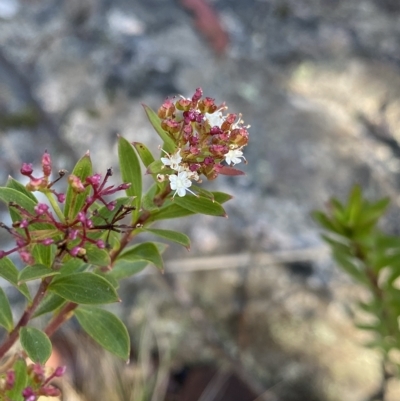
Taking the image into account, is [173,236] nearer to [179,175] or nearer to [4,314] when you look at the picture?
[179,175]

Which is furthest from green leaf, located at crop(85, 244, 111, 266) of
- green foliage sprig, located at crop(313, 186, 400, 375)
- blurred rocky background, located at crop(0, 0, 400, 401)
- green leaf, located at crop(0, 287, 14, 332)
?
blurred rocky background, located at crop(0, 0, 400, 401)

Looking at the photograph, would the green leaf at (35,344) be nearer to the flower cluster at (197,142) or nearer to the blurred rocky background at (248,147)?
the flower cluster at (197,142)

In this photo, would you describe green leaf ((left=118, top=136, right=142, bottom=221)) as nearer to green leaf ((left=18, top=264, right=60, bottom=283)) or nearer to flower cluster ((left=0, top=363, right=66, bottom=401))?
green leaf ((left=18, top=264, right=60, bottom=283))

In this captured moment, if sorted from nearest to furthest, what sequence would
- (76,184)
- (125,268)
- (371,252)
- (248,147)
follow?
(76,184)
(125,268)
(371,252)
(248,147)

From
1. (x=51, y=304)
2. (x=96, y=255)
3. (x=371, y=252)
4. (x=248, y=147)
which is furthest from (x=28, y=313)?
(x=248, y=147)

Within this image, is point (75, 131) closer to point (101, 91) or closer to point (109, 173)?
point (101, 91)

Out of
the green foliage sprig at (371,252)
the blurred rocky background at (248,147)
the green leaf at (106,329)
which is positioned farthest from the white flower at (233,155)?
the blurred rocky background at (248,147)
